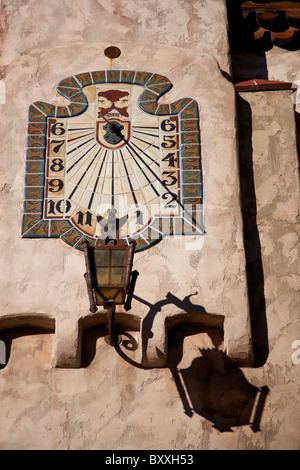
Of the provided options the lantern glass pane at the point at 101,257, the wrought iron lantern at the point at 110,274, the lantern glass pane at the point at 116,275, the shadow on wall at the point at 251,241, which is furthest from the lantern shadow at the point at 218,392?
the lantern glass pane at the point at 101,257

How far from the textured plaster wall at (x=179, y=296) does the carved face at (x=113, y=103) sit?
0.94 ft

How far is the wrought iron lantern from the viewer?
6750mm

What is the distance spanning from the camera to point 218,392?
7078 mm

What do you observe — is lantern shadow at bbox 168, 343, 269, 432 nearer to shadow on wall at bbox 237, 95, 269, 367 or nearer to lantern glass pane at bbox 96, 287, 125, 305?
shadow on wall at bbox 237, 95, 269, 367

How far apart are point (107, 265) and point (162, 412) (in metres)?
1.13

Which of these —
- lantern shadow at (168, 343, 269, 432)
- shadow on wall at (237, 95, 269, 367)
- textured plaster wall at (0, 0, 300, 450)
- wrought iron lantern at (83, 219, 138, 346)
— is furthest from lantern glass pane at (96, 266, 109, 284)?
shadow on wall at (237, 95, 269, 367)

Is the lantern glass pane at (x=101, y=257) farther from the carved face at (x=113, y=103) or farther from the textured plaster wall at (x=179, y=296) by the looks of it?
the carved face at (x=113, y=103)

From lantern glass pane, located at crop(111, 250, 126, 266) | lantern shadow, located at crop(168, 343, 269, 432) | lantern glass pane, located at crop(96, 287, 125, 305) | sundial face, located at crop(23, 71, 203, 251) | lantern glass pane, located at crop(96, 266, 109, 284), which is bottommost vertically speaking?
lantern shadow, located at crop(168, 343, 269, 432)

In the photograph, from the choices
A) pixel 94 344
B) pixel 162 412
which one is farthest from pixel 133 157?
pixel 162 412

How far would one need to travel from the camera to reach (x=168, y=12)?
28.8 feet

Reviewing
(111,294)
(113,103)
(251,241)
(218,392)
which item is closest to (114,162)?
(113,103)

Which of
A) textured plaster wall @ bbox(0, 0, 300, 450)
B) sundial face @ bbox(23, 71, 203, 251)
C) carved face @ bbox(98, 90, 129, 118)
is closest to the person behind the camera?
textured plaster wall @ bbox(0, 0, 300, 450)

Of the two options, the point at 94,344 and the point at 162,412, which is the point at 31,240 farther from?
the point at 162,412

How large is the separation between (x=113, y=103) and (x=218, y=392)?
2657 mm
